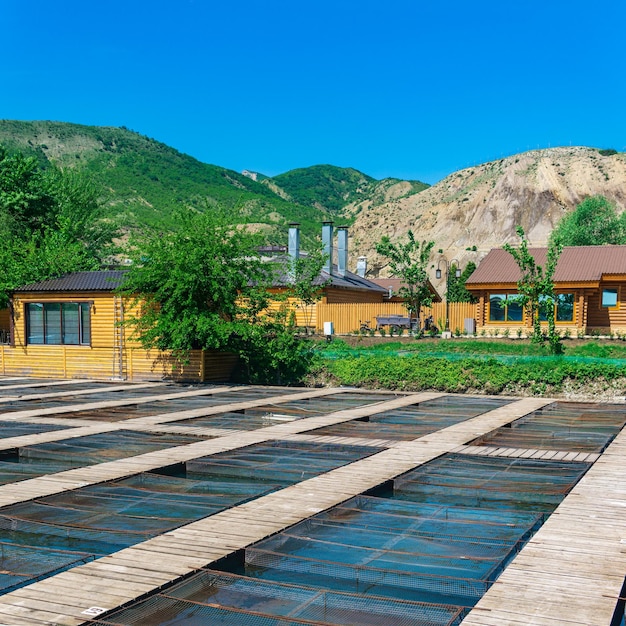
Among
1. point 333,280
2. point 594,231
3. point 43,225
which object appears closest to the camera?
point 333,280

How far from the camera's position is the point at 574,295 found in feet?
114

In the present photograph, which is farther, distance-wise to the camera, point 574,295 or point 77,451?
point 574,295

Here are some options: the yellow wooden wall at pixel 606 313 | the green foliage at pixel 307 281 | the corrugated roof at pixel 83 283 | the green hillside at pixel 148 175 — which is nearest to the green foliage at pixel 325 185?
the green hillside at pixel 148 175

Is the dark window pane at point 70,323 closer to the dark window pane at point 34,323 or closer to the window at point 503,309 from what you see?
the dark window pane at point 34,323

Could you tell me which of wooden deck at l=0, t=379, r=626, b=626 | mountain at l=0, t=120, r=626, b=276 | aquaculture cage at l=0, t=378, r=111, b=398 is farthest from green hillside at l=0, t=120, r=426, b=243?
wooden deck at l=0, t=379, r=626, b=626

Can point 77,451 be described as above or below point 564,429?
above

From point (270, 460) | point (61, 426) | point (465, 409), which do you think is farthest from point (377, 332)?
point (270, 460)

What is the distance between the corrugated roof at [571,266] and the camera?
34750 mm

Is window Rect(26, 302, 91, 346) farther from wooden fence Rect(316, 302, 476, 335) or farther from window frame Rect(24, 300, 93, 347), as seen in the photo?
wooden fence Rect(316, 302, 476, 335)

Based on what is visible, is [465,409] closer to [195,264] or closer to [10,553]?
[195,264]

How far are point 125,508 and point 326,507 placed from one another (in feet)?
8.02

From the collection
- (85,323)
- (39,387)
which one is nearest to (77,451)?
(39,387)

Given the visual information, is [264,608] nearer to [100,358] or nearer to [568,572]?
[568,572]

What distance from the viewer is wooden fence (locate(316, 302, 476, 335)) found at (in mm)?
35812
